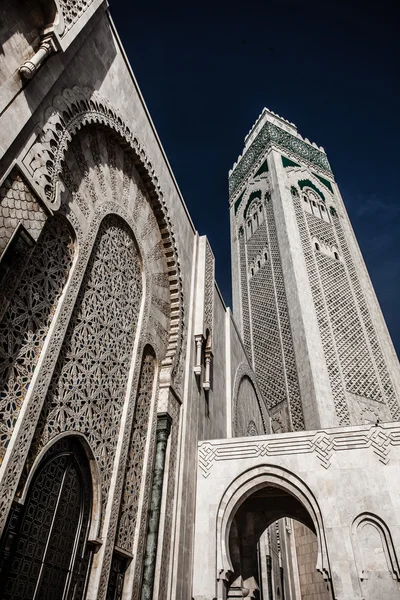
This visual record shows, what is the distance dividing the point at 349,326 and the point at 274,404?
2.65m

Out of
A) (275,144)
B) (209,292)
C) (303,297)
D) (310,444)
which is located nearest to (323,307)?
(303,297)

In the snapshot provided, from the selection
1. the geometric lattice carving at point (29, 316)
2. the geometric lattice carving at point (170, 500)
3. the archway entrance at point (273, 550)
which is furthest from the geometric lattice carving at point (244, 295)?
the geometric lattice carving at point (29, 316)

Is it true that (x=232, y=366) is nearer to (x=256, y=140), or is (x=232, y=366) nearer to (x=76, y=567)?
(x=76, y=567)

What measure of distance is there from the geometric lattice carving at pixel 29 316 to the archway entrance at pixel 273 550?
2.92m

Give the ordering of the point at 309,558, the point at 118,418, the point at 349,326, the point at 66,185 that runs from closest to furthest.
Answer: the point at 66,185 → the point at 118,418 → the point at 309,558 → the point at 349,326

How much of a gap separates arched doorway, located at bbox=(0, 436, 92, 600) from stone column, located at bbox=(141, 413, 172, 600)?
76 centimetres

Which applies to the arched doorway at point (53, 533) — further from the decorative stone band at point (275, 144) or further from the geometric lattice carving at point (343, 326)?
the decorative stone band at point (275, 144)

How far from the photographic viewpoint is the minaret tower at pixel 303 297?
29.3 ft

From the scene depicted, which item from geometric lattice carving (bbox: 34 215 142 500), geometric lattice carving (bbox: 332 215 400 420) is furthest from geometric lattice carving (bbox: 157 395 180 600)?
geometric lattice carving (bbox: 332 215 400 420)

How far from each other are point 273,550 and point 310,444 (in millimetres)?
5196

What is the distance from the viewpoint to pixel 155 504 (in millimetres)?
3732

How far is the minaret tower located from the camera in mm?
8945

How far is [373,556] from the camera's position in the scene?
3.59m

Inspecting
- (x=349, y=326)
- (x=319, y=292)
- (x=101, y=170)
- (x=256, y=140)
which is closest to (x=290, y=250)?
(x=319, y=292)
